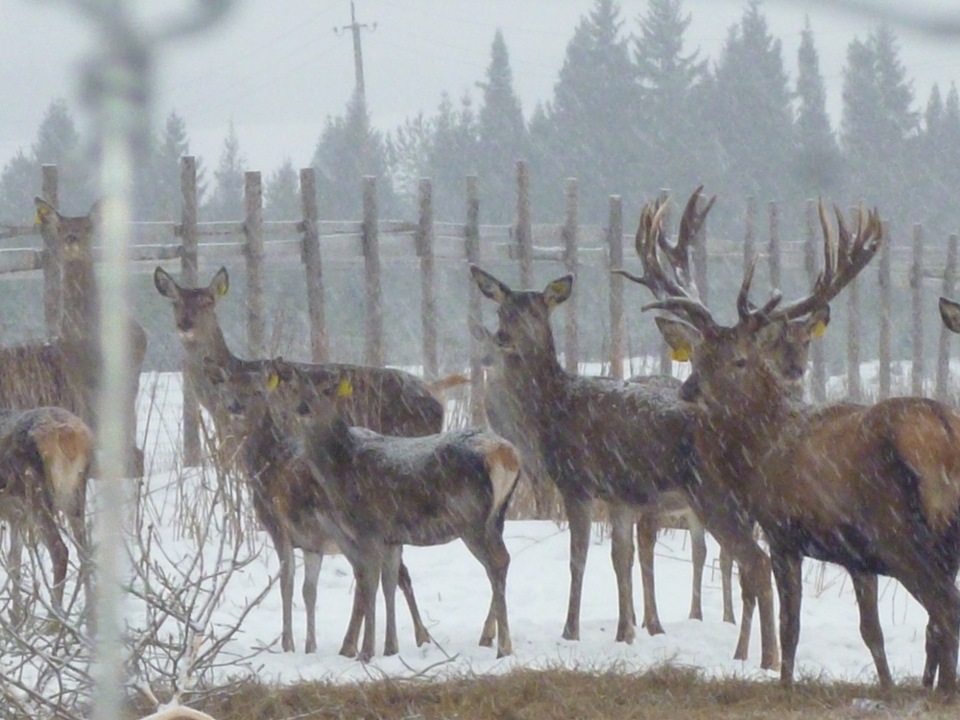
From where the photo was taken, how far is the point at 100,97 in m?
1.29

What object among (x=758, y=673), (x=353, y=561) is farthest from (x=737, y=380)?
(x=353, y=561)

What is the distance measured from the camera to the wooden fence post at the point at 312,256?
1355cm

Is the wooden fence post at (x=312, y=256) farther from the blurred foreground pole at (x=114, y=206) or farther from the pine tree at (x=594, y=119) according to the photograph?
the blurred foreground pole at (x=114, y=206)

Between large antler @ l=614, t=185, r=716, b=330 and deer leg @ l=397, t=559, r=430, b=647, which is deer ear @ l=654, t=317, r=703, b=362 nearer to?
large antler @ l=614, t=185, r=716, b=330

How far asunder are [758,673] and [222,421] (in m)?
3.73

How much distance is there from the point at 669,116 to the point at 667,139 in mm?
452

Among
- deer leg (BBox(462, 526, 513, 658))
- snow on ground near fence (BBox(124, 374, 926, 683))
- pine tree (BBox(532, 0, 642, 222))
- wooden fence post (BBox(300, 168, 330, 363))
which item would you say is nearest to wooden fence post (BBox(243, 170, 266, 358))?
wooden fence post (BBox(300, 168, 330, 363))

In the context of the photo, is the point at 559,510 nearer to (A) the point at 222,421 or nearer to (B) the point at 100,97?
(A) the point at 222,421

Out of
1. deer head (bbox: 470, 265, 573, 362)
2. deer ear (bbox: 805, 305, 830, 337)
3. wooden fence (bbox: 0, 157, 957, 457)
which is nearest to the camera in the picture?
deer head (bbox: 470, 265, 573, 362)

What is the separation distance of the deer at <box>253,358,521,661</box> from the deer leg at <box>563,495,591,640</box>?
1.33 ft

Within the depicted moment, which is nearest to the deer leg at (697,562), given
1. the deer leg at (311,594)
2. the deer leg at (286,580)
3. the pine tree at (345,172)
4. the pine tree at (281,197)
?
the deer leg at (311,594)

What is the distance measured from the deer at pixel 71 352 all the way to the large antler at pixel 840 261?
190 inches

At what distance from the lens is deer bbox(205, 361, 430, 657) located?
678 cm

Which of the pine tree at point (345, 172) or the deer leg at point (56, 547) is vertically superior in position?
the pine tree at point (345, 172)
